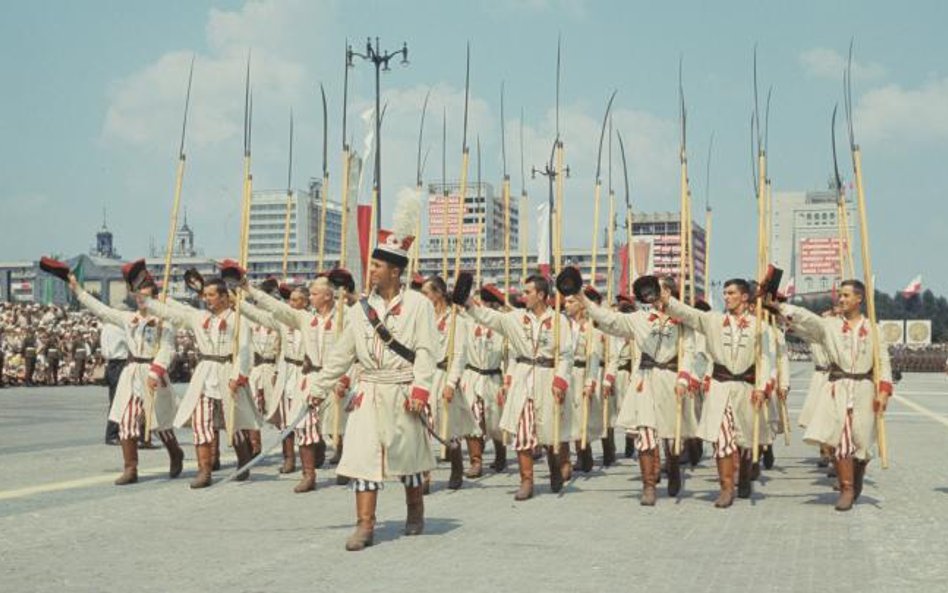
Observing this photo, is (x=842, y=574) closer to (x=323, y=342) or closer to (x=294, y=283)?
(x=323, y=342)

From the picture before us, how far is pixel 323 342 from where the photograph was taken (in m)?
12.2

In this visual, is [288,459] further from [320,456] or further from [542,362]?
[542,362]

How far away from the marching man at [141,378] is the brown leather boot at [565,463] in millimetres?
3864

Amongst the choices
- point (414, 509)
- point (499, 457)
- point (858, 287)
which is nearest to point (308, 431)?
point (499, 457)

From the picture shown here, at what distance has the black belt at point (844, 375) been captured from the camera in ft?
35.5

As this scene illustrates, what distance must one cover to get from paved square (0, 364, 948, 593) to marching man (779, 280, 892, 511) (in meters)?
0.40

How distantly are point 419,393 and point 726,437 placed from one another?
3.42m

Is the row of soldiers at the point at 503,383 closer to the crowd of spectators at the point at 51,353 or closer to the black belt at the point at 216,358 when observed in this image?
the black belt at the point at 216,358

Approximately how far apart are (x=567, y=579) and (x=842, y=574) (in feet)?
5.43

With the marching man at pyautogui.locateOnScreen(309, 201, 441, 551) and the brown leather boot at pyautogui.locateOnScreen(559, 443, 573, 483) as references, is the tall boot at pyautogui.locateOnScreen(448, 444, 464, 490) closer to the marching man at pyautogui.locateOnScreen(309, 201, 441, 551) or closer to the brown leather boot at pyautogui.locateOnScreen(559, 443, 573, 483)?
the brown leather boot at pyautogui.locateOnScreen(559, 443, 573, 483)

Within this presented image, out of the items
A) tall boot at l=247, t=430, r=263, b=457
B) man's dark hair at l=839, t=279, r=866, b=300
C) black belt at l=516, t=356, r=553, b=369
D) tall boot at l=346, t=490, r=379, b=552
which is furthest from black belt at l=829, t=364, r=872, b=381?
tall boot at l=247, t=430, r=263, b=457

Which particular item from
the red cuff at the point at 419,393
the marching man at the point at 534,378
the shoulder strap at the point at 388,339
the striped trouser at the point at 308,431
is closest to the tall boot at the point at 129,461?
the striped trouser at the point at 308,431

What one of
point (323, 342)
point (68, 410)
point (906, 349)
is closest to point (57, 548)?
point (323, 342)

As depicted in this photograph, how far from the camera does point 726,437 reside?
35.2 ft
